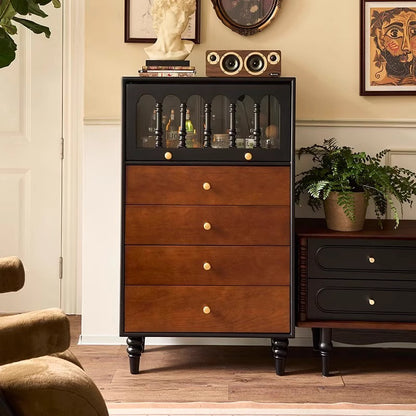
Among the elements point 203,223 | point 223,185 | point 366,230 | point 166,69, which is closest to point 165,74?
point 166,69

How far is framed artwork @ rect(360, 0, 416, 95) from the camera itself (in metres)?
3.07

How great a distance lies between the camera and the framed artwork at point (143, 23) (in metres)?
3.09

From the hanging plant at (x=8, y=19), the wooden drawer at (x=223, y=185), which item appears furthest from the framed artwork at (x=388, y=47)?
the hanging plant at (x=8, y=19)

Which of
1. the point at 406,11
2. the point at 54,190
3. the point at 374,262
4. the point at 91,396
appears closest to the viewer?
the point at 91,396

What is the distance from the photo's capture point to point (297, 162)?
3.13 metres

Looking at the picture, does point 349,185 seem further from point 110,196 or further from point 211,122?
point 110,196

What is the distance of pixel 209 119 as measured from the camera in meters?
2.72

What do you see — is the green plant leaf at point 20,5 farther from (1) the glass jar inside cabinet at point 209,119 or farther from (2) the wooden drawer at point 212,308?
(2) the wooden drawer at point 212,308

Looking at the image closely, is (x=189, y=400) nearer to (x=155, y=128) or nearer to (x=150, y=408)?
(x=150, y=408)

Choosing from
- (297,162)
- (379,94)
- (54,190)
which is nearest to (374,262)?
(297,162)

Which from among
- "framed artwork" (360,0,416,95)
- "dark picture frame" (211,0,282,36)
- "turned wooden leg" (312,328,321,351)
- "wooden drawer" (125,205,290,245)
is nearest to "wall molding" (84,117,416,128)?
"framed artwork" (360,0,416,95)

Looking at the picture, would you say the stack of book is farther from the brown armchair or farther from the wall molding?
the brown armchair

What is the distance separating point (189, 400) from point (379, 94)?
1678 mm

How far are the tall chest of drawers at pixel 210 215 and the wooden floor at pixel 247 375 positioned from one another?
19 centimetres
